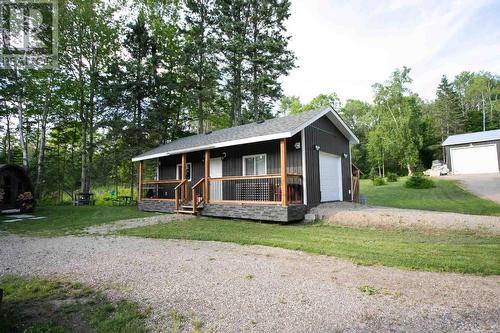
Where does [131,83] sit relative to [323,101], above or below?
below

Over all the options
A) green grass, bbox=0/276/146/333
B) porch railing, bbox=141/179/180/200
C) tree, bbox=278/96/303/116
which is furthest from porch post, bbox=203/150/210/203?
tree, bbox=278/96/303/116

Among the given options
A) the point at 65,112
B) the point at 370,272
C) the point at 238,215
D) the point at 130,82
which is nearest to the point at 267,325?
the point at 370,272

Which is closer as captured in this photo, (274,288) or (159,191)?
(274,288)

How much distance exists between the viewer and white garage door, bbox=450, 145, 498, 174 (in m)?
21.2

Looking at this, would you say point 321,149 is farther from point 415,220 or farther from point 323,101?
point 323,101

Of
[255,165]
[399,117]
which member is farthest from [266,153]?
[399,117]

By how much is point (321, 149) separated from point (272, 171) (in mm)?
2321

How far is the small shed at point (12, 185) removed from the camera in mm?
12942

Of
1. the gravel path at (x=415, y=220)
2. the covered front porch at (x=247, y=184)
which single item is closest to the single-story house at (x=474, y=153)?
the gravel path at (x=415, y=220)

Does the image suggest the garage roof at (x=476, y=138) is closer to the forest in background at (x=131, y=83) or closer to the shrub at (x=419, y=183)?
the shrub at (x=419, y=183)

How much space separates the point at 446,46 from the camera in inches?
769

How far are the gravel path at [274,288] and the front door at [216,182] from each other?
6073 mm

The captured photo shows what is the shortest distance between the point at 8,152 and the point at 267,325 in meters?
24.1

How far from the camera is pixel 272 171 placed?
33.8 feet
